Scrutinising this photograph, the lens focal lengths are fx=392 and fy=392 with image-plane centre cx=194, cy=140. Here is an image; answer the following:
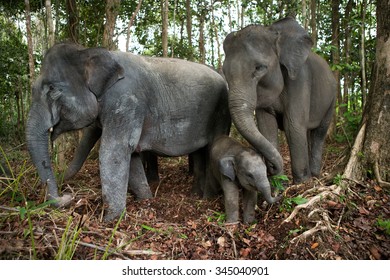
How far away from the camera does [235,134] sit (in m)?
11.5

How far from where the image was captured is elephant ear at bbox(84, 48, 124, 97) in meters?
4.54

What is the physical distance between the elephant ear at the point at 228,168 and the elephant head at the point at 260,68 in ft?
1.12

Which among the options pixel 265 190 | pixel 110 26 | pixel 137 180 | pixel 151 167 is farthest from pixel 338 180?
pixel 110 26

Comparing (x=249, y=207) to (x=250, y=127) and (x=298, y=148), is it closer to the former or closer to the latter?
(x=250, y=127)

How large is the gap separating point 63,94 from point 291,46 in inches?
116

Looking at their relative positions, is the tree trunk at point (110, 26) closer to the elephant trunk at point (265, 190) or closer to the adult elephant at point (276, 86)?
the adult elephant at point (276, 86)

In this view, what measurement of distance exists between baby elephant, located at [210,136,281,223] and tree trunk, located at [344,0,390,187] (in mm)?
1284

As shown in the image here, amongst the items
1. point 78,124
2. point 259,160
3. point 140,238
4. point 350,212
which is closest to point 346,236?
point 350,212

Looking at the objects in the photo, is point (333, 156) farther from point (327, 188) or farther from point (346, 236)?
point (346, 236)

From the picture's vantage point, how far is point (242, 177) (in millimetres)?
4434

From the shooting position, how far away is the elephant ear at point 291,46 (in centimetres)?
516

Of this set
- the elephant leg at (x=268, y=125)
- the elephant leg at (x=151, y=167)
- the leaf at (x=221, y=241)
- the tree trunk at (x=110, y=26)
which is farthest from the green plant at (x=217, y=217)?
the tree trunk at (x=110, y=26)

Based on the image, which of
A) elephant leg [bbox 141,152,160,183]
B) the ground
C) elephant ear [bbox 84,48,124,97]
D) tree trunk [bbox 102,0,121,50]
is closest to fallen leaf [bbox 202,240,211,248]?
the ground

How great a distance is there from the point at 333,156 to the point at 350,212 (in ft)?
16.7
